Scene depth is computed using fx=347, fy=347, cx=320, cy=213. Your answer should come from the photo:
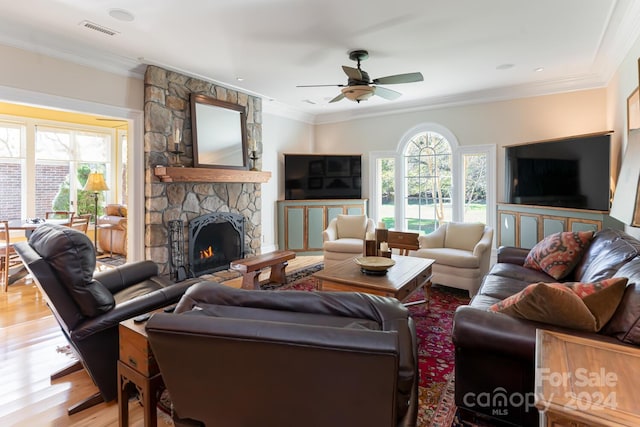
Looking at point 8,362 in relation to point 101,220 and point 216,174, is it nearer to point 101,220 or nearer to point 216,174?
point 216,174

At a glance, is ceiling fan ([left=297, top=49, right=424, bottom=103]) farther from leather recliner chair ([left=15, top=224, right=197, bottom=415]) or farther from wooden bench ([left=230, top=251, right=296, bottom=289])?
leather recliner chair ([left=15, top=224, right=197, bottom=415])

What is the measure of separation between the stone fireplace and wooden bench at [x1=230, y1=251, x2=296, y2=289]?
3.74 ft

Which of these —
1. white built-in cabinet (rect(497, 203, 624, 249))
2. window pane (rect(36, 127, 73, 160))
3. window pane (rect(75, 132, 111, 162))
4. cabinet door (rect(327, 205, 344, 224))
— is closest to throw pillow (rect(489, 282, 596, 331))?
white built-in cabinet (rect(497, 203, 624, 249))

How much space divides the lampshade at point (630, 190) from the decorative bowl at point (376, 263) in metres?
1.62

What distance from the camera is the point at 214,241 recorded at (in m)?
4.99

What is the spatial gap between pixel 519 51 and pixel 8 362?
5432 millimetres

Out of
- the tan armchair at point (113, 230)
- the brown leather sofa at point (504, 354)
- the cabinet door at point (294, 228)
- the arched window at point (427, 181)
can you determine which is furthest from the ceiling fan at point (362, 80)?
the tan armchair at point (113, 230)

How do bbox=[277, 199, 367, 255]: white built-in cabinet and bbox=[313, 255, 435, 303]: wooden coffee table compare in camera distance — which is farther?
bbox=[277, 199, 367, 255]: white built-in cabinet

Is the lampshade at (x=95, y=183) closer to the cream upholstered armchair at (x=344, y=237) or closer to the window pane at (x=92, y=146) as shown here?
the window pane at (x=92, y=146)

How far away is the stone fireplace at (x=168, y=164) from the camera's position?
4.15 meters

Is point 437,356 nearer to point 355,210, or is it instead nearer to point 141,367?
point 141,367

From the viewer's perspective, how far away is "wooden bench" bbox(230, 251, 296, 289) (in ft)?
12.2

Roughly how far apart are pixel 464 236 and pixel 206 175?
342 cm

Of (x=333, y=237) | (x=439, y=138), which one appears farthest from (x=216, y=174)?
(x=439, y=138)
